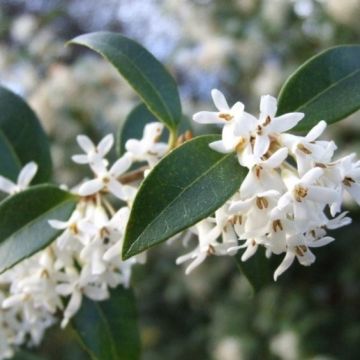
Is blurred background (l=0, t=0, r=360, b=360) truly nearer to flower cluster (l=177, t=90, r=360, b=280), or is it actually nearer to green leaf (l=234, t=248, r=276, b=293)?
green leaf (l=234, t=248, r=276, b=293)

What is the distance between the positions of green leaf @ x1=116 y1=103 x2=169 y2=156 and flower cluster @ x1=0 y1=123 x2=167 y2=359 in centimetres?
19

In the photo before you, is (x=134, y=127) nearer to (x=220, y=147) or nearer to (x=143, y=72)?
(x=143, y=72)

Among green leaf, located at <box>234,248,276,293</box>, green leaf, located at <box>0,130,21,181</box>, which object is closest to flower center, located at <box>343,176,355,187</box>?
green leaf, located at <box>234,248,276,293</box>

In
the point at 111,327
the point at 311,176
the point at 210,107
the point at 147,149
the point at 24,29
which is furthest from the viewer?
the point at 24,29

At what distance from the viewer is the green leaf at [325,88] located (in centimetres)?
87

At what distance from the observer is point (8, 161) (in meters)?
1.12

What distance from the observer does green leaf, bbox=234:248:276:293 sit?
37.0 inches

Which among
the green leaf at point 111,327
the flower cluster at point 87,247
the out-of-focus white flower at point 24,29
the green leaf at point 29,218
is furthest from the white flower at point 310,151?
the out-of-focus white flower at point 24,29

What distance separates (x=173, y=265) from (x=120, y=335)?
2.02 meters

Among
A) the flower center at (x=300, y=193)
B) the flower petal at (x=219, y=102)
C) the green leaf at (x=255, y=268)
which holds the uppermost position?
the flower petal at (x=219, y=102)

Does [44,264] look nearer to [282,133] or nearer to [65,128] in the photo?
[282,133]

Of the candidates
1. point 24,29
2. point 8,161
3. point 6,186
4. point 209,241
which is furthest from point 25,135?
point 24,29

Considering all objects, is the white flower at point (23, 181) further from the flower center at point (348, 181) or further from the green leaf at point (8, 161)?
the flower center at point (348, 181)

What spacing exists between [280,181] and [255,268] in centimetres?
24
